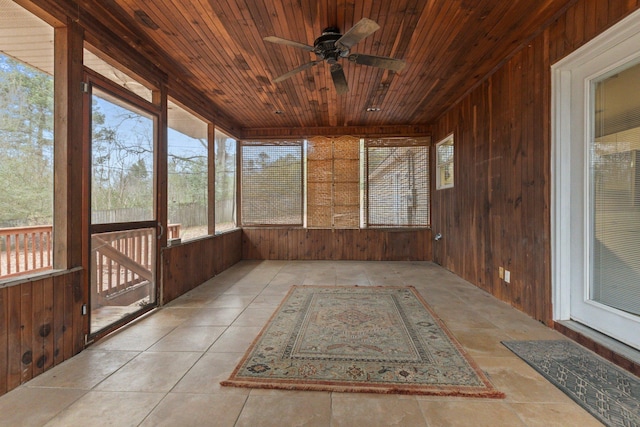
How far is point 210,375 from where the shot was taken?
1.96 metres

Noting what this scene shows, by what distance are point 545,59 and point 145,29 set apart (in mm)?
3698

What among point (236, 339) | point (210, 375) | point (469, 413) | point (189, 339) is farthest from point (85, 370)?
point (469, 413)

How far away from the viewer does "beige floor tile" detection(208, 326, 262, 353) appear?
232cm

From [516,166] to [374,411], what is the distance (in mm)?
2826

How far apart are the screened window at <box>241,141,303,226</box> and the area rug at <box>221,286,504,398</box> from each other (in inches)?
117

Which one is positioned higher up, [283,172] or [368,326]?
[283,172]

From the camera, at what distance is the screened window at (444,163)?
5004 millimetres

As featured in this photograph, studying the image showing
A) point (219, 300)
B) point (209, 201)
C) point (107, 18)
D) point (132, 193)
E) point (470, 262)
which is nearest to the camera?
point (107, 18)

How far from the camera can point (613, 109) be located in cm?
220

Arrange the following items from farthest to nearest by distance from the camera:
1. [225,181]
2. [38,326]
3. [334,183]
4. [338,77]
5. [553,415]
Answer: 1. [334,183]
2. [225,181]
3. [338,77]
4. [38,326]
5. [553,415]

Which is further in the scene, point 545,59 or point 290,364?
point 545,59

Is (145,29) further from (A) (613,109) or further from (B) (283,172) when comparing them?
(A) (613,109)

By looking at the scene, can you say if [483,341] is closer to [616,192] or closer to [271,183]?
[616,192]

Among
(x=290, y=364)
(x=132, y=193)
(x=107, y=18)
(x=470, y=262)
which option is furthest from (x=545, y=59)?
(x=132, y=193)
